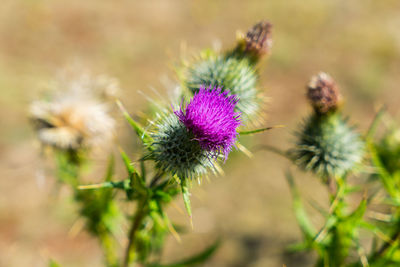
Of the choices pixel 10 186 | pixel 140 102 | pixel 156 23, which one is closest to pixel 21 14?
pixel 156 23

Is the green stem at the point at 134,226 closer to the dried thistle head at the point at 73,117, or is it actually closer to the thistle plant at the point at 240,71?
the thistle plant at the point at 240,71

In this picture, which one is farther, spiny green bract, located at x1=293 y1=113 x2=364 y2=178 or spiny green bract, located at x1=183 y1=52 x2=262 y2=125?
spiny green bract, located at x1=293 y1=113 x2=364 y2=178

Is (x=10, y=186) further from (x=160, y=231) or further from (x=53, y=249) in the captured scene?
(x=160, y=231)

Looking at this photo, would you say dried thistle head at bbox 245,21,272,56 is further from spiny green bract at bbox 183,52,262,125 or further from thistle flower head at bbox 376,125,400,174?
thistle flower head at bbox 376,125,400,174

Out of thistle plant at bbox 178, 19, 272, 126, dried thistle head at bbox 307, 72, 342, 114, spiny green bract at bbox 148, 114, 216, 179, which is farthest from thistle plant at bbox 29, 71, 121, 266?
dried thistle head at bbox 307, 72, 342, 114

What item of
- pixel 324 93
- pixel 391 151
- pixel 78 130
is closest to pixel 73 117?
pixel 78 130
